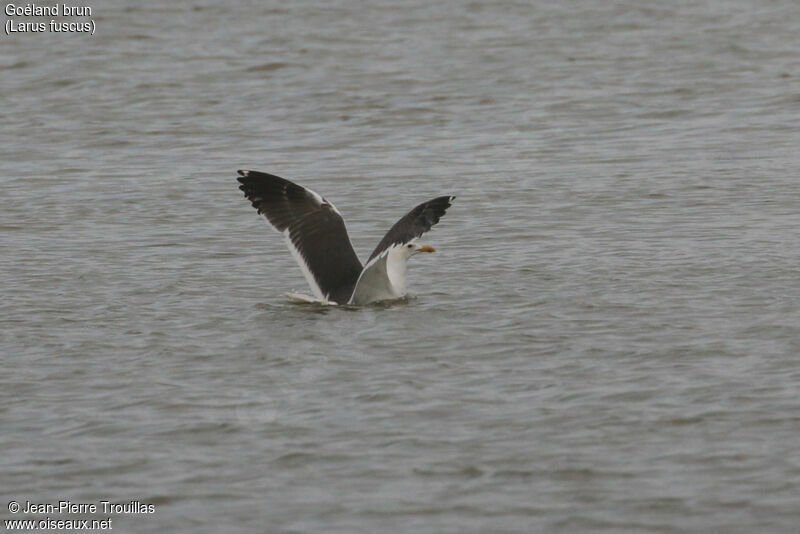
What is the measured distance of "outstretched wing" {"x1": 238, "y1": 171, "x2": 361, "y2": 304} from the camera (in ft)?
30.5

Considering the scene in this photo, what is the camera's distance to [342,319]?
8.81 m

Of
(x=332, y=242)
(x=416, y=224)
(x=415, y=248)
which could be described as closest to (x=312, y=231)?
(x=332, y=242)

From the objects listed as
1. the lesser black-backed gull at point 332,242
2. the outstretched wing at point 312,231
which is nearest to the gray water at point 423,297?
the lesser black-backed gull at point 332,242

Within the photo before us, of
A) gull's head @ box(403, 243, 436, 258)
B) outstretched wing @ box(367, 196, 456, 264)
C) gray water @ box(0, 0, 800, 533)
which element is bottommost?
gray water @ box(0, 0, 800, 533)

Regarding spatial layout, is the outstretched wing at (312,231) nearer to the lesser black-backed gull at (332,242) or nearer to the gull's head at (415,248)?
the lesser black-backed gull at (332,242)

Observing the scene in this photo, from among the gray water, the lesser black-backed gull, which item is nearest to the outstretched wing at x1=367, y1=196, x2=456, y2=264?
the lesser black-backed gull

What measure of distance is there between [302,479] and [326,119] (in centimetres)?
1118

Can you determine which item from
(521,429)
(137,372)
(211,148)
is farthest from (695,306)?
(211,148)

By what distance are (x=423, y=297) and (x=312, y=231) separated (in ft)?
2.63

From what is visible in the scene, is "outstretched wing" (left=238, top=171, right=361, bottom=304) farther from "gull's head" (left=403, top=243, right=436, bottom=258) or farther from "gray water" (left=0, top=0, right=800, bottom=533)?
"gull's head" (left=403, top=243, right=436, bottom=258)

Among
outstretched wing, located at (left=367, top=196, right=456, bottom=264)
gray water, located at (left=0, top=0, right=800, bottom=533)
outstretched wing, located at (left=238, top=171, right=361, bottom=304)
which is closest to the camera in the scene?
gray water, located at (left=0, top=0, right=800, bottom=533)

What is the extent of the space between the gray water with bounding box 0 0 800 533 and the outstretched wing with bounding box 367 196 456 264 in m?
0.43

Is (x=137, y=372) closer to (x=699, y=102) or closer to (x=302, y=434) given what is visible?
(x=302, y=434)

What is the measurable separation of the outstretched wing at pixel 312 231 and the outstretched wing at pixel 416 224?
528mm
